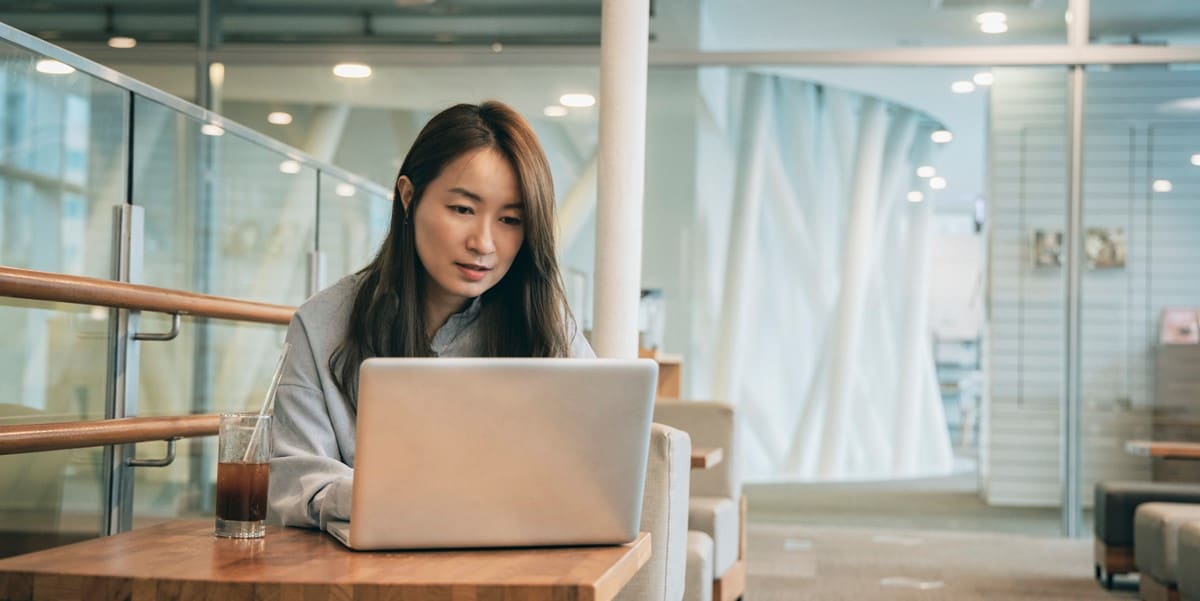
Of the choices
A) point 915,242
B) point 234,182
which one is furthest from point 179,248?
point 915,242

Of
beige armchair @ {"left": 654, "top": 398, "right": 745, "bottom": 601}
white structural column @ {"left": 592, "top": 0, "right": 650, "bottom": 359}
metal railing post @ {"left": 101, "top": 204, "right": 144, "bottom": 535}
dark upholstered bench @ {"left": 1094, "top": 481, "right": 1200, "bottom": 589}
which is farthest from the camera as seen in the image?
dark upholstered bench @ {"left": 1094, "top": 481, "right": 1200, "bottom": 589}

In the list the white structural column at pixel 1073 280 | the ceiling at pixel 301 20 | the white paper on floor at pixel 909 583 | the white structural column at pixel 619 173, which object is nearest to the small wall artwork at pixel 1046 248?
the white structural column at pixel 1073 280

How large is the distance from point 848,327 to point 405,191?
599cm

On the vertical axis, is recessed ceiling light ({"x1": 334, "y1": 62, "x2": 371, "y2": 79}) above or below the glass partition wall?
above

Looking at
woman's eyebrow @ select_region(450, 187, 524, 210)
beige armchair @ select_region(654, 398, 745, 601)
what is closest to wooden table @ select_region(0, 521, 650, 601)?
woman's eyebrow @ select_region(450, 187, 524, 210)

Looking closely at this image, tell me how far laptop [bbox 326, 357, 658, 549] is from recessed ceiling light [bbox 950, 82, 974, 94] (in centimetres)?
637

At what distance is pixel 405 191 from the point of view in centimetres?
191

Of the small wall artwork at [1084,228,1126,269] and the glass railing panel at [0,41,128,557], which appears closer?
the glass railing panel at [0,41,128,557]

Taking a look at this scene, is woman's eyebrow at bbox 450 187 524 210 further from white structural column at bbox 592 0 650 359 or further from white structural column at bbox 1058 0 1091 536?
white structural column at bbox 1058 0 1091 536

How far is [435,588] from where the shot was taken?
122 centimetres

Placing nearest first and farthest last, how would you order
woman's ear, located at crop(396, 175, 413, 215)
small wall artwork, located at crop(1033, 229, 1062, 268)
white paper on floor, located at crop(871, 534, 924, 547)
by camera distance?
woman's ear, located at crop(396, 175, 413, 215) → white paper on floor, located at crop(871, 534, 924, 547) → small wall artwork, located at crop(1033, 229, 1062, 268)

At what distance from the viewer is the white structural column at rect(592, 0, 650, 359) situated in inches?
165

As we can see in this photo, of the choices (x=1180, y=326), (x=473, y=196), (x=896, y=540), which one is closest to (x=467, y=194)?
(x=473, y=196)

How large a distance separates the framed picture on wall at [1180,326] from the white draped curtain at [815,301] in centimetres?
124
